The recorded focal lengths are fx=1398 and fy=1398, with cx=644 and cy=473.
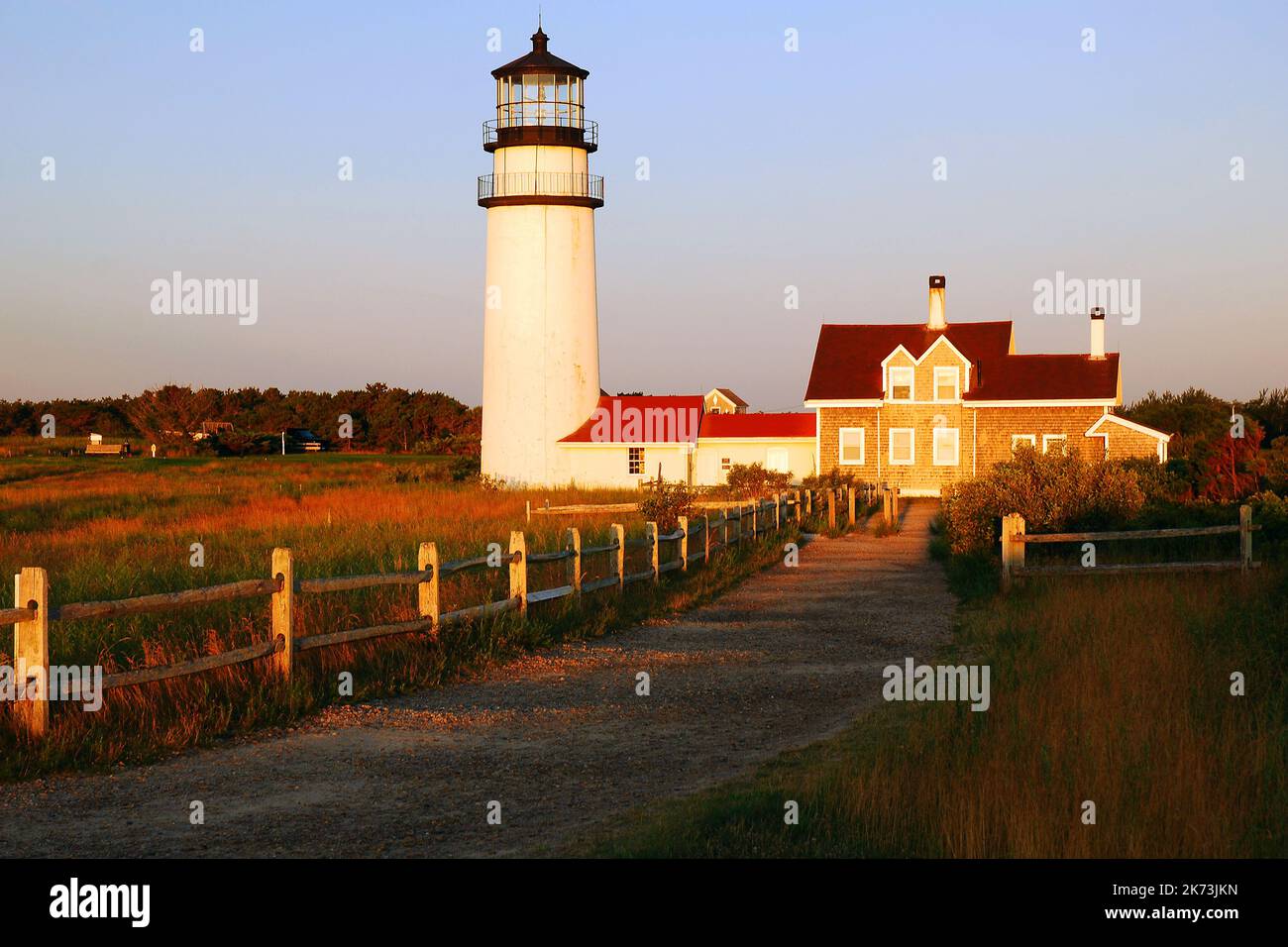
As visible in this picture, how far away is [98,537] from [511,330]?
20.4 meters

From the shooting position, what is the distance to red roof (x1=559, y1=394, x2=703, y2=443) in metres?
48.5

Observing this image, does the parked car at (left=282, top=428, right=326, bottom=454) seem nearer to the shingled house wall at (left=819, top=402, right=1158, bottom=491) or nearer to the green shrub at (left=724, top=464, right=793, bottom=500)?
the shingled house wall at (left=819, top=402, right=1158, bottom=491)

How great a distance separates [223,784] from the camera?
27.4 feet

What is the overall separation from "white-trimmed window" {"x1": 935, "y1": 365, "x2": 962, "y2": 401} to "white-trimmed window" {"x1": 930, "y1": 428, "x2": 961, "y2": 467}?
1162mm

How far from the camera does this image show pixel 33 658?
912 cm

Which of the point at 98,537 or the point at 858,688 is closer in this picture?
the point at 858,688

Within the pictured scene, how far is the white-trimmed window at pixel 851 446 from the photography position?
1964 inches

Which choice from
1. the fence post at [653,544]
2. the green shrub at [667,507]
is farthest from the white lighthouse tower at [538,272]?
the fence post at [653,544]

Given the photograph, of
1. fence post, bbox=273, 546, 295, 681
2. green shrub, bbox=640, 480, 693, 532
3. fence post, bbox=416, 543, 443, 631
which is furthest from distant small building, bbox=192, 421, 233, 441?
fence post, bbox=273, 546, 295, 681

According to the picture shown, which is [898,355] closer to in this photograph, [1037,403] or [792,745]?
[1037,403]
